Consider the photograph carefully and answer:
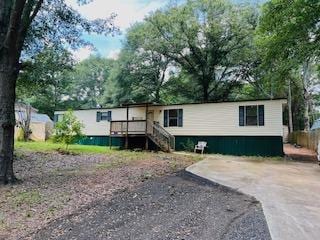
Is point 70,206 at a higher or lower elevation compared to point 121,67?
lower

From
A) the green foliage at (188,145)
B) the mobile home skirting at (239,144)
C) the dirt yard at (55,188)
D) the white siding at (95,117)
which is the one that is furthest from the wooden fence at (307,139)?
the dirt yard at (55,188)

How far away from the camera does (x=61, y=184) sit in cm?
865

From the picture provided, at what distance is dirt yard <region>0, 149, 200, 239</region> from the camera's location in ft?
20.1

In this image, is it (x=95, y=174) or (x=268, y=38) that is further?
(x=268, y=38)

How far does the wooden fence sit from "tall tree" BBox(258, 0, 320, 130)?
7.08m

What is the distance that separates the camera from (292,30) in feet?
51.2

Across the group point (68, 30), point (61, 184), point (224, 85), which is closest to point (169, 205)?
point (61, 184)

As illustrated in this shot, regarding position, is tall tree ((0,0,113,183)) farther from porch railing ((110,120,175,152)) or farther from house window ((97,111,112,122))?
house window ((97,111,112,122))

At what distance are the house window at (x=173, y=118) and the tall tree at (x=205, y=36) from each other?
370 inches

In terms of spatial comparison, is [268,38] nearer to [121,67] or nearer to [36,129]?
[121,67]

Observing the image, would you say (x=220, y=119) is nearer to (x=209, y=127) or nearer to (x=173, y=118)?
(x=209, y=127)

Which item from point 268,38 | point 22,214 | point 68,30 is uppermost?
point 268,38

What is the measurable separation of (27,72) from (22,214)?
828 centimetres

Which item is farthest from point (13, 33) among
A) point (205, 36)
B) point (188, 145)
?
point (205, 36)
